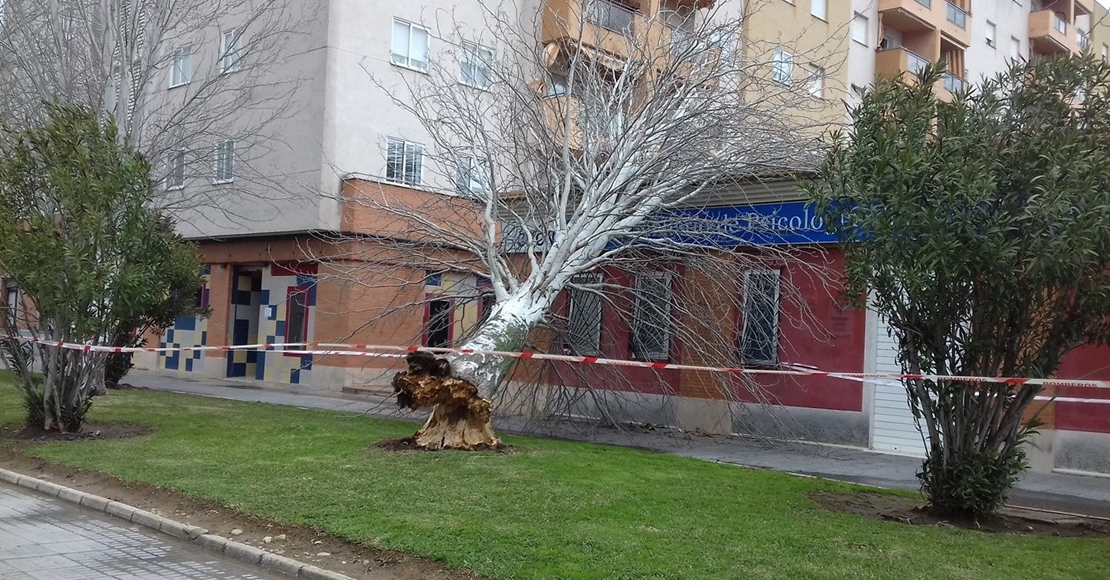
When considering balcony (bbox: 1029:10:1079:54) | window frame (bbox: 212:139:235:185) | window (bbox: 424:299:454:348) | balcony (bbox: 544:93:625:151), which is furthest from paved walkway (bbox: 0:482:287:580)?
balcony (bbox: 1029:10:1079:54)

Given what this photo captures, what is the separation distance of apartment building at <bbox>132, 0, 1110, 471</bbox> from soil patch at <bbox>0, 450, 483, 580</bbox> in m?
5.68

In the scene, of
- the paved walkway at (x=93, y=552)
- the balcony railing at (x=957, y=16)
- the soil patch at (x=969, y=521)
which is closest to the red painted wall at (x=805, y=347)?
the soil patch at (x=969, y=521)

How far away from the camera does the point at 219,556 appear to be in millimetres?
7461

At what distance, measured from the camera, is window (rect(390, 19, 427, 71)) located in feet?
76.8

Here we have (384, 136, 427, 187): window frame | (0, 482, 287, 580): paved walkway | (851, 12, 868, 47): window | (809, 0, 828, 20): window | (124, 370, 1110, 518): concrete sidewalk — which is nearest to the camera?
(0, 482, 287, 580): paved walkway

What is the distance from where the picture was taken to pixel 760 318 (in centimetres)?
1518

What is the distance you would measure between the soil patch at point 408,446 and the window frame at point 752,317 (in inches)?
178

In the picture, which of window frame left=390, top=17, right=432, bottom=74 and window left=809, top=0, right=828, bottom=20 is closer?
window frame left=390, top=17, right=432, bottom=74

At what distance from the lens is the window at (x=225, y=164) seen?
23328 mm

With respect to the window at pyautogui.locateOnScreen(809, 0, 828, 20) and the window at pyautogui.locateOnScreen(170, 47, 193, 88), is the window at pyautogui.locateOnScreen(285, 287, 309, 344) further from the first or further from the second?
the window at pyautogui.locateOnScreen(809, 0, 828, 20)

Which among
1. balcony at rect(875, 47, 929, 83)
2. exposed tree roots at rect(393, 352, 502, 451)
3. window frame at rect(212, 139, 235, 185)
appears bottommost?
exposed tree roots at rect(393, 352, 502, 451)

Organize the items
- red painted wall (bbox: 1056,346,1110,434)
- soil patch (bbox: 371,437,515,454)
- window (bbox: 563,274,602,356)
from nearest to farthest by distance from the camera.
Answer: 1. soil patch (bbox: 371,437,515,454)
2. red painted wall (bbox: 1056,346,1110,434)
3. window (bbox: 563,274,602,356)

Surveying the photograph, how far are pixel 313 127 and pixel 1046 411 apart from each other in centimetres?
1637

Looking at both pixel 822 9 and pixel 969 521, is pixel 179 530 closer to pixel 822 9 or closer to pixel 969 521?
pixel 969 521
